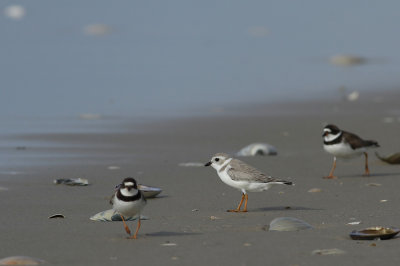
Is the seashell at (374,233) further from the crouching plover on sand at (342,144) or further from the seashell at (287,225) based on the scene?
the crouching plover on sand at (342,144)

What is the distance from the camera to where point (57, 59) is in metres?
20.1

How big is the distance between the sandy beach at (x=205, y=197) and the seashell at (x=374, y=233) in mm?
52

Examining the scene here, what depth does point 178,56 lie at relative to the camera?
21.2 m

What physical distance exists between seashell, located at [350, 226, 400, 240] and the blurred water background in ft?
24.9

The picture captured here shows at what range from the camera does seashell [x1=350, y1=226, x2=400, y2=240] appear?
5.63 m

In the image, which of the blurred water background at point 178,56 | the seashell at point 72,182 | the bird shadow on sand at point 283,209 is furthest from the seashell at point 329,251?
the blurred water background at point 178,56

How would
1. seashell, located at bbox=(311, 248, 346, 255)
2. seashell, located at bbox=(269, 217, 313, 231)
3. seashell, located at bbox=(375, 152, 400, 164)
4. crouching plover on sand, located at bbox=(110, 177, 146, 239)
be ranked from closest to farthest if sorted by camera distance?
1. seashell, located at bbox=(311, 248, 346, 255)
2. crouching plover on sand, located at bbox=(110, 177, 146, 239)
3. seashell, located at bbox=(269, 217, 313, 231)
4. seashell, located at bbox=(375, 152, 400, 164)

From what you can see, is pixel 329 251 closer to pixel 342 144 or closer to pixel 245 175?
pixel 245 175

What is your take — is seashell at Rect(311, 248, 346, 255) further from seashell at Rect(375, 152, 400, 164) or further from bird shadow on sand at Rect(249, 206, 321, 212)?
seashell at Rect(375, 152, 400, 164)

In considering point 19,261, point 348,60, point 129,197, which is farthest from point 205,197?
point 348,60

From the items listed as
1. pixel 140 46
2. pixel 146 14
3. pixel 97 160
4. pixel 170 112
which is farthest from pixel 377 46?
pixel 97 160

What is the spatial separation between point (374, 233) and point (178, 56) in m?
15.9

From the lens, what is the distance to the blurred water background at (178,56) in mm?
15602

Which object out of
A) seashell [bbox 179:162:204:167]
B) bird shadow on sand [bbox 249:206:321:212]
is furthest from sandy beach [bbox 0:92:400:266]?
seashell [bbox 179:162:204:167]
